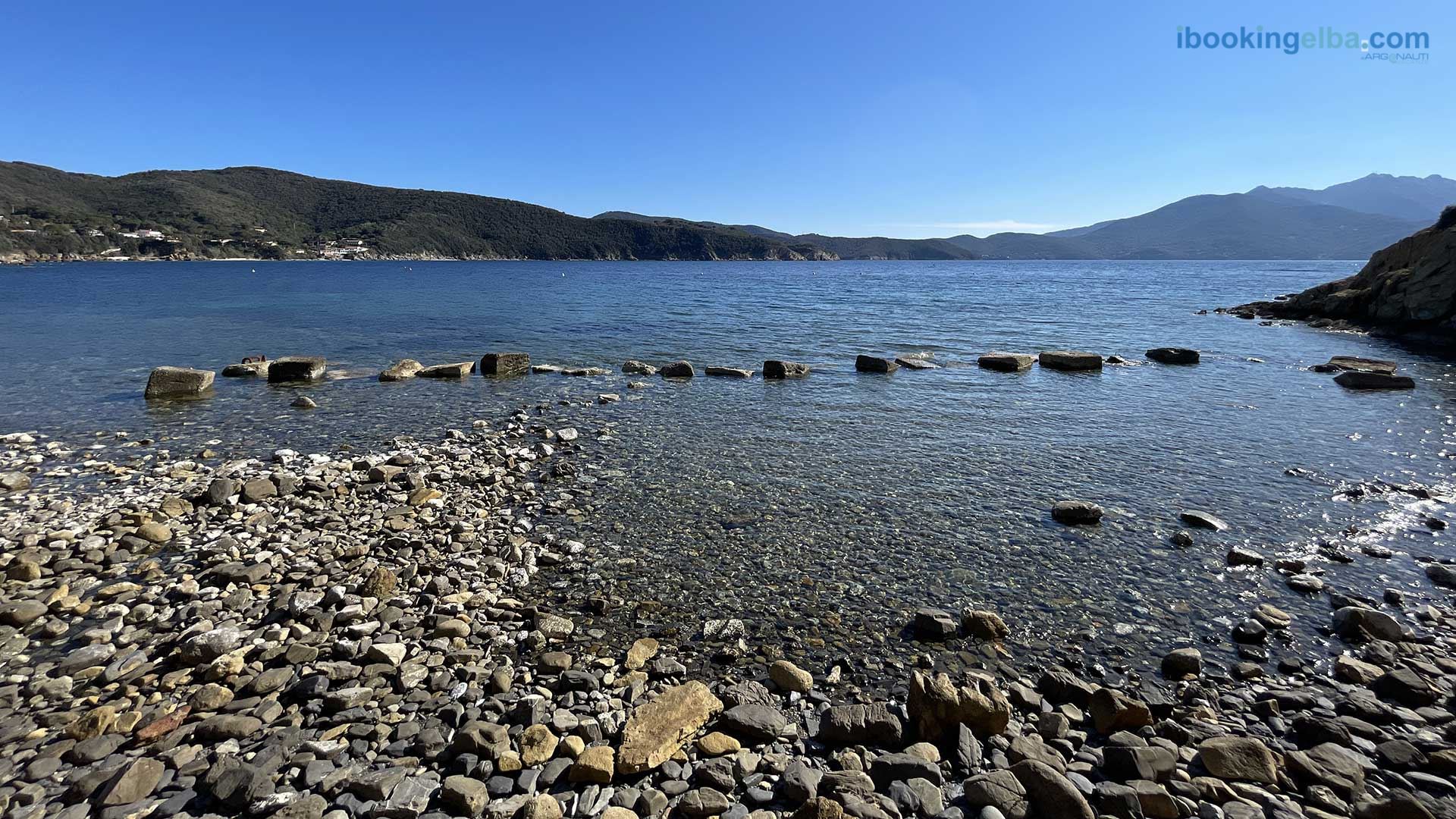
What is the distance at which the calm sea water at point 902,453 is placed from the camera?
8.19 m

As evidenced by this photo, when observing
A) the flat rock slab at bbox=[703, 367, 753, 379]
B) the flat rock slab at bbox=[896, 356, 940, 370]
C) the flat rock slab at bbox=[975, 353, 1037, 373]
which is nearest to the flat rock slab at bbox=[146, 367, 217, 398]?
the flat rock slab at bbox=[703, 367, 753, 379]

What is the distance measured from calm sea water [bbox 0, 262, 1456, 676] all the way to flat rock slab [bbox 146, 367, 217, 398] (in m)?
0.54

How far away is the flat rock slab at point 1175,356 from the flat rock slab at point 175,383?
3642cm

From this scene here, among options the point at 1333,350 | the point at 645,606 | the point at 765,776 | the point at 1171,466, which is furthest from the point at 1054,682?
the point at 1333,350

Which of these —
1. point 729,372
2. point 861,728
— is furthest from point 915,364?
point 861,728

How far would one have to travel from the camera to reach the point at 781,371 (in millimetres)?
24250

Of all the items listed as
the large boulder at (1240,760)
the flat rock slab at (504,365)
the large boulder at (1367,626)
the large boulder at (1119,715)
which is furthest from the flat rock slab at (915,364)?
the large boulder at (1240,760)

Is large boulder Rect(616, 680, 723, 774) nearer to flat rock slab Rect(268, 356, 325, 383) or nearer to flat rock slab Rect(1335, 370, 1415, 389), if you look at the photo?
flat rock slab Rect(268, 356, 325, 383)

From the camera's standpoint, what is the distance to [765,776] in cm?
511

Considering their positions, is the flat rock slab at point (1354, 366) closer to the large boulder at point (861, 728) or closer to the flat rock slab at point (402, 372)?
the large boulder at point (861, 728)

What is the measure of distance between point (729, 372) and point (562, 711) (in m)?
18.9

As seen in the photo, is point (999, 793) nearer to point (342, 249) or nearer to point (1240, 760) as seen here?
point (1240, 760)

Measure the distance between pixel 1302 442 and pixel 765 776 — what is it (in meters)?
16.9

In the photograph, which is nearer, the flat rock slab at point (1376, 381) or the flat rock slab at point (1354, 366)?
the flat rock slab at point (1376, 381)
